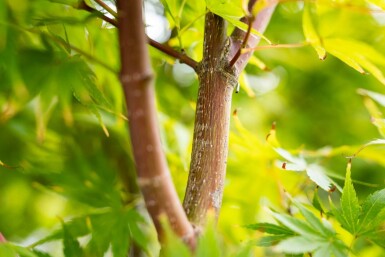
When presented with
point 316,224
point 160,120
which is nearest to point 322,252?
point 316,224

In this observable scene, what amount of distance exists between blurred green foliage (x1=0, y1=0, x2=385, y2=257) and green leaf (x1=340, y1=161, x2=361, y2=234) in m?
0.05

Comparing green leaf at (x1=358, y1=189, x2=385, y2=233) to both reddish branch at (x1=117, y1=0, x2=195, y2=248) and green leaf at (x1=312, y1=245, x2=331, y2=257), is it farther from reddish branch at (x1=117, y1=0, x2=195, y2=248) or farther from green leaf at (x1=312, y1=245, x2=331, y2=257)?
reddish branch at (x1=117, y1=0, x2=195, y2=248)

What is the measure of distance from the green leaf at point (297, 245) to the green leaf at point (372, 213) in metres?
0.06

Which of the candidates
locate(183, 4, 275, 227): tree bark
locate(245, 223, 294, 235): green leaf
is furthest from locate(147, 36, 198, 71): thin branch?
locate(245, 223, 294, 235): green leaf

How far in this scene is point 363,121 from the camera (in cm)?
95

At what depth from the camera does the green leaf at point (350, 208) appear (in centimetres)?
38

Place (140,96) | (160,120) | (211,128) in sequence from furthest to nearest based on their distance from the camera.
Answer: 1. (160,120)
2. (211,128)
3. (140,96)

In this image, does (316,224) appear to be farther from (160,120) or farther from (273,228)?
(160,120)

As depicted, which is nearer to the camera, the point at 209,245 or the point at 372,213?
the point at 209,245

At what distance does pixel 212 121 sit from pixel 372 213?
0.44ft

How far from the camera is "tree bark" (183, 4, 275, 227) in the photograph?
358mm

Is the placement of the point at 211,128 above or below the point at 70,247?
above

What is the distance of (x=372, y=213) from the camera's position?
393 millimetres

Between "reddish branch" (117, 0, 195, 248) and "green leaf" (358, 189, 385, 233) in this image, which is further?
"green leaf" (358, 189, 385, 233)
